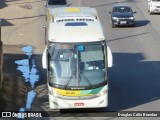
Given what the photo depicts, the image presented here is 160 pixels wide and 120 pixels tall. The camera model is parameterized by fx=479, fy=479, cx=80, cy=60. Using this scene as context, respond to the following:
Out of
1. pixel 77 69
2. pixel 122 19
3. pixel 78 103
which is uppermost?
pixel 77 69

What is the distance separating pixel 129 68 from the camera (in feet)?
79.4

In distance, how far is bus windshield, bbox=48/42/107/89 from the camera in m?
17.5

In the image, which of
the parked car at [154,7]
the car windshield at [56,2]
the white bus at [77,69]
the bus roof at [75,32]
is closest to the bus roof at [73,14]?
the bus roof at [75,32]

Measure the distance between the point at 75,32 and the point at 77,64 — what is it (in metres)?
1.28

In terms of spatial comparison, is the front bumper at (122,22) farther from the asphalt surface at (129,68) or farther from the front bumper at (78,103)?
the front bumper at (78,103)

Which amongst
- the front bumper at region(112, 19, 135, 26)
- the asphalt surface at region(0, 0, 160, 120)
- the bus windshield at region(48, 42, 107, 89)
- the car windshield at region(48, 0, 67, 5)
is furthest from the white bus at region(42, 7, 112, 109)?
the car windshield at region(48, 0, 67, 5)

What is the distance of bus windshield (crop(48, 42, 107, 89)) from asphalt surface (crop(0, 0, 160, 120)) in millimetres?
1358

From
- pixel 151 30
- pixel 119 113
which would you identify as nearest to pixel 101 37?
pixel 119 113

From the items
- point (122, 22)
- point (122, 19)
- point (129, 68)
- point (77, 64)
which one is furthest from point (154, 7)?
point (77, 64)

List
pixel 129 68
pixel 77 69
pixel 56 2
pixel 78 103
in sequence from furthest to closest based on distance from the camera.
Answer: pixel 56 2, pixel 129 68, pixel 77 69, pixel 78 103

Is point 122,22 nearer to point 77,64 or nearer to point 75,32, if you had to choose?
point 75,32

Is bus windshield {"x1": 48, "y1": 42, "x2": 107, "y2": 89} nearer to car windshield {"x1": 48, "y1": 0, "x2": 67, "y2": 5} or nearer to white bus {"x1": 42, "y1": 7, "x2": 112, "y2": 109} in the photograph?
white bus {"x1": 42, "y1": 7, "x2": 112, "y2": 109}

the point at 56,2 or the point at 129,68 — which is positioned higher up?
the point at 129,68

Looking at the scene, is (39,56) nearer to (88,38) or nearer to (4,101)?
(4,101)
